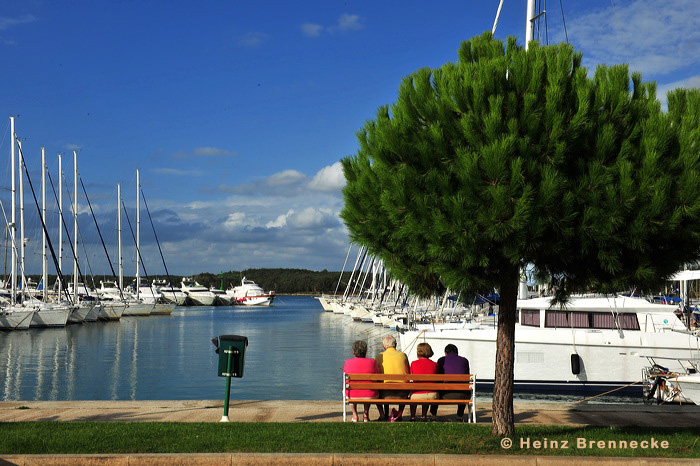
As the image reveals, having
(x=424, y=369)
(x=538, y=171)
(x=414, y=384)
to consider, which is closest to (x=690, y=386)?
(x=424, y=369)

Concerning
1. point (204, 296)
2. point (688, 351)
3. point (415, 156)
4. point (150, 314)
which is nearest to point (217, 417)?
point (415, 156)

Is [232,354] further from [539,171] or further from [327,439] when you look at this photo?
[539,171]

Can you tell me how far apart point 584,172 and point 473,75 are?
6.41 feet

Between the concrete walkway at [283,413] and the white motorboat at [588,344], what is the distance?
9.36 meters

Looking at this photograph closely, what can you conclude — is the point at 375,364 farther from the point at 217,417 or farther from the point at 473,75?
the point at 473,75

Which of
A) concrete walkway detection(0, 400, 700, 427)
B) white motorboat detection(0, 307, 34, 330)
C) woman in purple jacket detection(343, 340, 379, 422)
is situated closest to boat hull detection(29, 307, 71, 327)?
white motorboat detection(0, 307, 34, 330)

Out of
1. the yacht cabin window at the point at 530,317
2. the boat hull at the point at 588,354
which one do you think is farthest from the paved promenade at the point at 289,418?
the yacht cabin window at the point at 530,317

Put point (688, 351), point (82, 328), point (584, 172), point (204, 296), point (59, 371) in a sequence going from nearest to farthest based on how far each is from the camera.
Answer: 1. point (584, 172)
2. point (688, 351)
3. point (59, 371)
4. point (82, 328)
5. point (204, 296)

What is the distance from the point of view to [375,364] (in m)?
12.4

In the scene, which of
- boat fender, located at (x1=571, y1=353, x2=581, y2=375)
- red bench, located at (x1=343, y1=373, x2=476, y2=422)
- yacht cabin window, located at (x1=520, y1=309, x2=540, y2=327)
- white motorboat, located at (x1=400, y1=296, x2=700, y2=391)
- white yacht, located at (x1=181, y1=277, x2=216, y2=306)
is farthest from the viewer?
white yacht, located at (x1=181, y1=277, x2=216, y2=306)

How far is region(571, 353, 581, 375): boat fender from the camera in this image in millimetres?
22609

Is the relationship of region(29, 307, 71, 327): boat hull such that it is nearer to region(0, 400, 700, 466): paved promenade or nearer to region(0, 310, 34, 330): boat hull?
region(0, 310, 34, 330): boat hull

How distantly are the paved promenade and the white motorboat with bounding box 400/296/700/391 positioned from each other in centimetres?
931

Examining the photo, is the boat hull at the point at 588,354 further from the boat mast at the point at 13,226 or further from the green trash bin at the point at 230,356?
the boat mast at the point at 13,226
